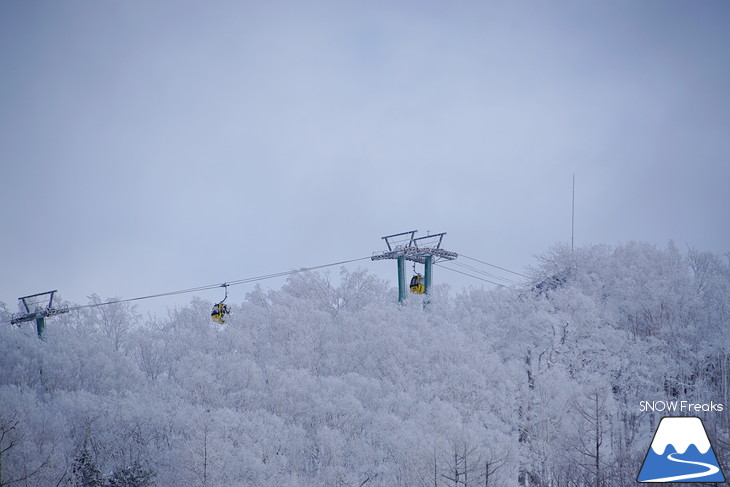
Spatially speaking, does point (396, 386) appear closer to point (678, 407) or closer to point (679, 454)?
point (678, 407)

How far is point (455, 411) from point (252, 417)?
42.0 feet

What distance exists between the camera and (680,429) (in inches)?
690

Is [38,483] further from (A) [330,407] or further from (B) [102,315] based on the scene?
(B) [102,315]

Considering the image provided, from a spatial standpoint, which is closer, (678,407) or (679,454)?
(679,454)

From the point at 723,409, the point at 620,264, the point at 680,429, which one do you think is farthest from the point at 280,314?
the point at 680,429

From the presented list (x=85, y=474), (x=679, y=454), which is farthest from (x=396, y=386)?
(x=679, y=454)

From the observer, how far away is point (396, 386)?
46.2 metres

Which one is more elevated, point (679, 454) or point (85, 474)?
point (679, 454)

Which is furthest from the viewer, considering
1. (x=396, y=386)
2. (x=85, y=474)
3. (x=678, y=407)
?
(x=396, y=386)

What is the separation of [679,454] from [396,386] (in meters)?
29.6

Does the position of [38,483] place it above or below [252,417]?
below

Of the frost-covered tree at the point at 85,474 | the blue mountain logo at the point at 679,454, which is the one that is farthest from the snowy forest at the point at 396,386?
the blue mountain logo at the point at 679,454

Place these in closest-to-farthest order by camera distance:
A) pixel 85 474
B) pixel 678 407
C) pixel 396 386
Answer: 1. pixel 85 474
2. pixel 678 407
3. pixel 396 386

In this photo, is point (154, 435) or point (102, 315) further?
point (102, 315)
